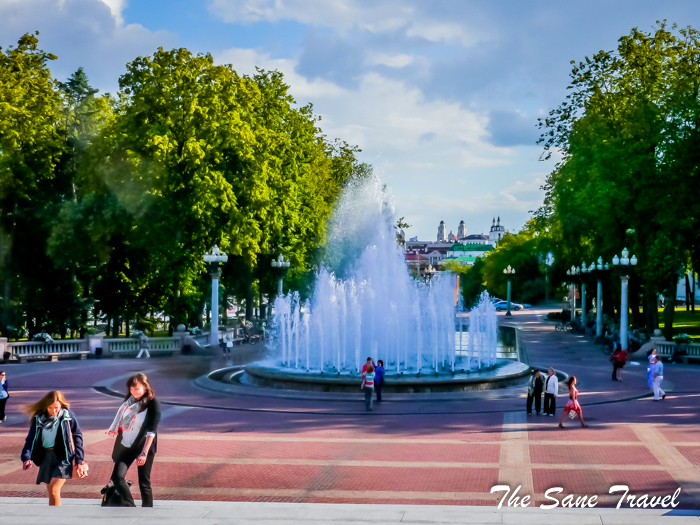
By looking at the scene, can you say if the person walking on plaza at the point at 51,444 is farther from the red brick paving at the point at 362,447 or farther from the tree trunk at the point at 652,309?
the tree trunk at the point at 652,309

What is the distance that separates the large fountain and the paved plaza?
Result: 1189 mm

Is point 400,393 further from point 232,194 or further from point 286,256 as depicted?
point 286,256

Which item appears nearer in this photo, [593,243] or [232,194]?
[232,194]

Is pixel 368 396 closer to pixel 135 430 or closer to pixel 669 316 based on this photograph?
pixel 135 430

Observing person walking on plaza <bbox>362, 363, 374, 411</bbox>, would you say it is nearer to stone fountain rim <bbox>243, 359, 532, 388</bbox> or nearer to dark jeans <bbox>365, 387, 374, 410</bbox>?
dark jeans <bbox>365, 387, 374, 410</bbox>

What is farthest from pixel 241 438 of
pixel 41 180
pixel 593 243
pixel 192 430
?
pixel 593 243

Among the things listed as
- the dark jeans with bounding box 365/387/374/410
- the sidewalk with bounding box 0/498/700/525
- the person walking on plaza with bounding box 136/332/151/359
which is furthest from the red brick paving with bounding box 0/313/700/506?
the person walking on plaza with bounding box 136/332/151/359

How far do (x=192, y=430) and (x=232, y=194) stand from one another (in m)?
21.9

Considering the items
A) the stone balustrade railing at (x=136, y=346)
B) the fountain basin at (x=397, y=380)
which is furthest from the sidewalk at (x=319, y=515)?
the stone balustrade railing at (x=136, y=346)

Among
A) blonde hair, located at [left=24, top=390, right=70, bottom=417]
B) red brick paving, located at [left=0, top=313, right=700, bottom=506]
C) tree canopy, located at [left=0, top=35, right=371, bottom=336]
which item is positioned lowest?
red brick paving, located at [left=0, top=313, right=700, bottom=506]

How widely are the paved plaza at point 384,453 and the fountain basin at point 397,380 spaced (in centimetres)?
66

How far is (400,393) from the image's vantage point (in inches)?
804

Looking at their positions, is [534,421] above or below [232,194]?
below

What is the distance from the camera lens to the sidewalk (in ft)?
25.3
